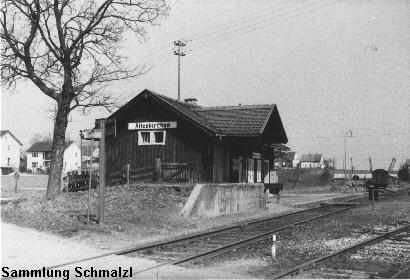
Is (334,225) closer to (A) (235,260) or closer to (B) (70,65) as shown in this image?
(A) (235,260)

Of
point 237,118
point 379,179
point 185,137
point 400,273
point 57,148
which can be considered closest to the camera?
point 400,273

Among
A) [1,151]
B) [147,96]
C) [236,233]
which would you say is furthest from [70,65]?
[1,151]

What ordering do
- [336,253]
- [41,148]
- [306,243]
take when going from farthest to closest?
1. [41,148]
2. [306,243]
3. [336,253]

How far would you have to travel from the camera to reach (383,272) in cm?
870

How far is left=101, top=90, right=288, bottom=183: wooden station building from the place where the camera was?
2286 cm

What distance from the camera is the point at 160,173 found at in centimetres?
2234

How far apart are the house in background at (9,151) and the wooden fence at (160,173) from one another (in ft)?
217

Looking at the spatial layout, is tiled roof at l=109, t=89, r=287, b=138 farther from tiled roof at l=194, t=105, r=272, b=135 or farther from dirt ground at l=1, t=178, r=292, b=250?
dirt ground at l=1, t=178, r=292, b=250

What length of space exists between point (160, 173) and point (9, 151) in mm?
71026

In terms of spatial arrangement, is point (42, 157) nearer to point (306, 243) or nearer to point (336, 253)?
point (306, 243)

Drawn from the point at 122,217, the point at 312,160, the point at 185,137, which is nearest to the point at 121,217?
the point at 122,217

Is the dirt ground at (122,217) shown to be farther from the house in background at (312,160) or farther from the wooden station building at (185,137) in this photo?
the house in background at (312,160)

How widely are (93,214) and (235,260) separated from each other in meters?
6.80

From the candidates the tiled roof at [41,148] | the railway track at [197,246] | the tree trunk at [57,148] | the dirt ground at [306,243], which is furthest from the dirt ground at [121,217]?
the tiled roof at [41,148]
